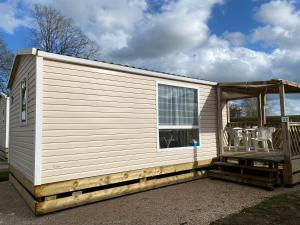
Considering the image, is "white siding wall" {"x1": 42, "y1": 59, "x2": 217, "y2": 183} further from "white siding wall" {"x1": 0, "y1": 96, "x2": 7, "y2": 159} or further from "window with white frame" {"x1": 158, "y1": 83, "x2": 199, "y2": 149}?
"white siding wall" {"x1": 0, "y1": 96, "x2": 7, "y2": 159}

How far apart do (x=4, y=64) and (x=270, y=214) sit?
24780mm

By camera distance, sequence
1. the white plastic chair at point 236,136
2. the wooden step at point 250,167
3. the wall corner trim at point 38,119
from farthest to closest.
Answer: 1. the white plastic chair at point 236,136
2. the wooden step at point 250,167
3. the wall corner trim at point 38,119

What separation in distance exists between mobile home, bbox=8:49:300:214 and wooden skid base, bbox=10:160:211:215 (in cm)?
2

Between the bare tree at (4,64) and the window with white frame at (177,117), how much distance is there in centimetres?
2049

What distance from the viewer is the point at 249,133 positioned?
338 inches

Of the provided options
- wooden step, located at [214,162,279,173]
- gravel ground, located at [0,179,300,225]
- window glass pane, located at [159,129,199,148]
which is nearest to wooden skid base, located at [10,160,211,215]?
gravel ground, located at [0,179,300,225]

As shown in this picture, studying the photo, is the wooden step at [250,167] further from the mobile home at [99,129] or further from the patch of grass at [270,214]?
the patch of grass at [270,214]

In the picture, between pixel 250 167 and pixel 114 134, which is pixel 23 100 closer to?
pixel 114 134

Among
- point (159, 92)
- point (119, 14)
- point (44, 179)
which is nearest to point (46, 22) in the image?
point (119, 14)

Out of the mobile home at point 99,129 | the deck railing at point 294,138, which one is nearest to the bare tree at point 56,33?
the mobile home at point 99,129

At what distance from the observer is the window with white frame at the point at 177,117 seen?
6.44 m

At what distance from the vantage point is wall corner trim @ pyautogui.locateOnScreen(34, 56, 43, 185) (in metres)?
4.40

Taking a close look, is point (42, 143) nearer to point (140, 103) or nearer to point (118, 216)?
point (118, 216)

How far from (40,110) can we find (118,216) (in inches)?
85.3
